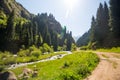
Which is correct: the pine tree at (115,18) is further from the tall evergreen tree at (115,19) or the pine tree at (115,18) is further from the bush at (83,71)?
the bush at (83,71)

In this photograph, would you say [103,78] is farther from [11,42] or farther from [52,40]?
[52,40]

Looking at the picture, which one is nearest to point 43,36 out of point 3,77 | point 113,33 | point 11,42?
point 11,42

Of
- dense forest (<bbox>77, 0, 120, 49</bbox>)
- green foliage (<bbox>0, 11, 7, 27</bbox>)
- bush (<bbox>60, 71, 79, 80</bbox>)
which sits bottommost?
bush (<bbox>60, 71, 79, 80</bbox>)

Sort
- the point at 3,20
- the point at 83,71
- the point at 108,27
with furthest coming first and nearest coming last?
1. the point at 3,20
2. the point at 108,27
3. the point at 83,71

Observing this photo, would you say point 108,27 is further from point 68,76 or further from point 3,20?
point 3,20

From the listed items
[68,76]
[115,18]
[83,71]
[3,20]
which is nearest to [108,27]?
[115,18]

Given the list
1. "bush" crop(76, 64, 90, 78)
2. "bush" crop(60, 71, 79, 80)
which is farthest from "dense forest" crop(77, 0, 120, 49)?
"bush" crop(60, 71, 79, 80)

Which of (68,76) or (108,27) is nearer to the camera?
(68,76)

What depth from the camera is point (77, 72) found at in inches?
801

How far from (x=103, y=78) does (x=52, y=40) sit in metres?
136

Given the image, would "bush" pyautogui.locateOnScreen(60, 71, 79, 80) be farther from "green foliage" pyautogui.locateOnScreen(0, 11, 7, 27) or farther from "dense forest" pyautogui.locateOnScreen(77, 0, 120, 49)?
"green foliage" pyautogui.locateOnScreen(0, 11, 7, 27)

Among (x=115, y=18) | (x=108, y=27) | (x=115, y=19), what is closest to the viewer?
(x=115, y=19)

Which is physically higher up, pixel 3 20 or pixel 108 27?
pixel 3 20

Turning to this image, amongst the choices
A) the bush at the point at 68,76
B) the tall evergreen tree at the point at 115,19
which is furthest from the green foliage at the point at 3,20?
the bush at the point at 68,76
